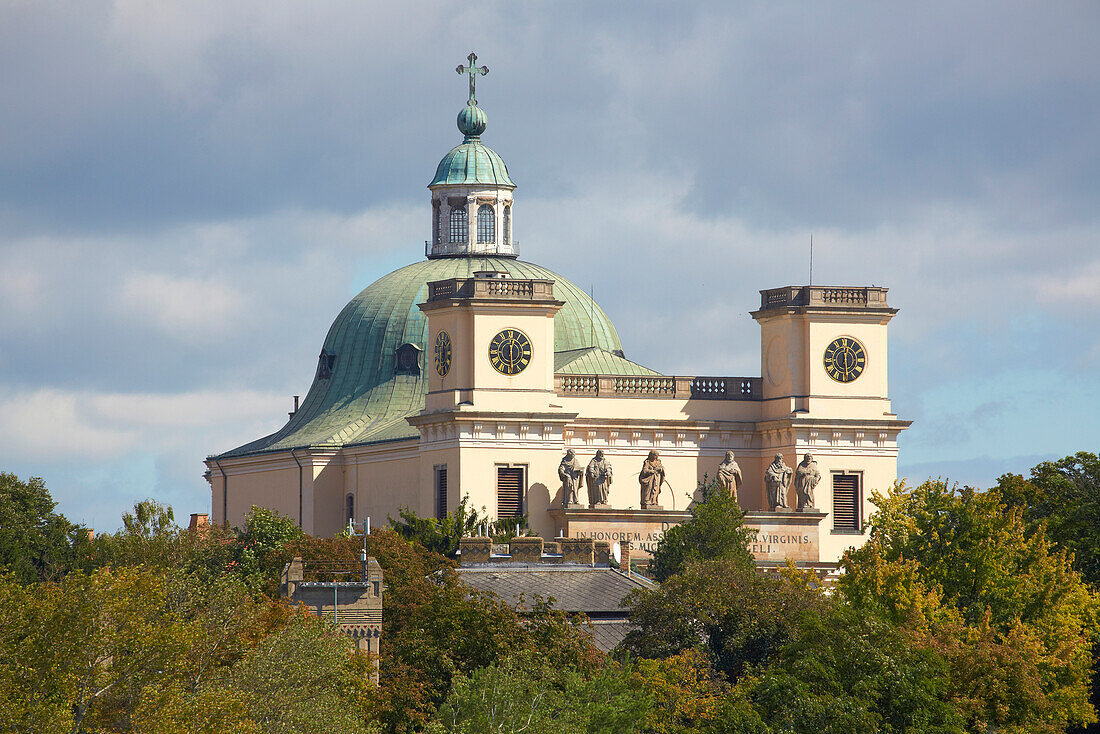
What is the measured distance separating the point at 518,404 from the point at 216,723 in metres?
59.8

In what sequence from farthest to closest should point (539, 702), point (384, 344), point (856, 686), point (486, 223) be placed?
point (486, 223) < point (384, 344) < point (856, 686) < point (539, 702)

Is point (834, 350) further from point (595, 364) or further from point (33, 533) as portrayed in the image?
point (33, 533)

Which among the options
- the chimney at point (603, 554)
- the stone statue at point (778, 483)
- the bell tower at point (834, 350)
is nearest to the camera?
the chimney at point (603, 554)

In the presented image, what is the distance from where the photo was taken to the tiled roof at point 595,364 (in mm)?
143625

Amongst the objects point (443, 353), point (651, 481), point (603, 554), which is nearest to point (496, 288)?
point (443, 353)

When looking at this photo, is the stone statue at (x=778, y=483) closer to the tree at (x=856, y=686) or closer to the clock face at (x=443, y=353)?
the clock face at (x=443, y=353)

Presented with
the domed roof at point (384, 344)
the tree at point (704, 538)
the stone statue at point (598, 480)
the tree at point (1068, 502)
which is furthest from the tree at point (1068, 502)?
the domed roof at point (384, 344)

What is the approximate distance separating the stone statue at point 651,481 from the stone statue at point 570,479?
334cm

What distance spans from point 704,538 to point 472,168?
39.5m

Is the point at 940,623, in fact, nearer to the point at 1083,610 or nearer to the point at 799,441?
the point at 1083,610

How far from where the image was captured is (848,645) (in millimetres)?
86625

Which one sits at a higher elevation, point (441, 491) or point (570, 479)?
point (570, 479)

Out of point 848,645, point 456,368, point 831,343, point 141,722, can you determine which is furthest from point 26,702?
point 831,343

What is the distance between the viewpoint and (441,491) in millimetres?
132750
